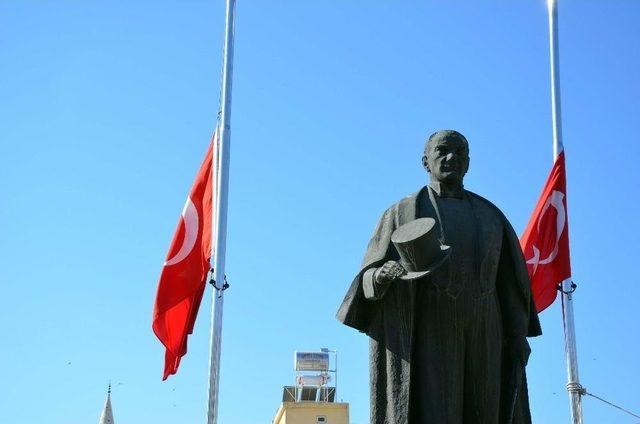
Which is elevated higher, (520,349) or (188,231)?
(188,231)

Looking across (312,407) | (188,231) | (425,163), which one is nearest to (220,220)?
(188,231)

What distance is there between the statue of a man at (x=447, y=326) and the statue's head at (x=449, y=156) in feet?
0.83

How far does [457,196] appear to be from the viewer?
883 cm

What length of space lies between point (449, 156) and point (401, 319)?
52.4 inches

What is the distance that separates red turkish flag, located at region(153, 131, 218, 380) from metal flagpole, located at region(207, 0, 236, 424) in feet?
0.89

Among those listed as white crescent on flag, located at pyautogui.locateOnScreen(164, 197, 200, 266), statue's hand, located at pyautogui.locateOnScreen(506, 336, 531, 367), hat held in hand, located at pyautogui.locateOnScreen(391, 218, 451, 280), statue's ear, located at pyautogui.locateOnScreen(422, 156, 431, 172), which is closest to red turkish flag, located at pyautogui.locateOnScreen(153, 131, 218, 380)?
white crescent on flag, located at pyautogui.locateOnScreen(164, 197, 200, 266)

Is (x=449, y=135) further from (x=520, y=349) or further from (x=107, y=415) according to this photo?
(x=107, y=415)

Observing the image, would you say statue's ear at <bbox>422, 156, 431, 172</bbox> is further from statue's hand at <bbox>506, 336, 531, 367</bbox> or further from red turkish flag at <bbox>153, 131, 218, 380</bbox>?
red turkish flag at <bbox>153, 131, 218, 380</bbox>

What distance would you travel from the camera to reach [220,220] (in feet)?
69.7

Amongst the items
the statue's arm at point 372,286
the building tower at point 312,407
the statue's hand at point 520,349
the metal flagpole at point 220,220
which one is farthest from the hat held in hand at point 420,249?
the building tower at point 312,407

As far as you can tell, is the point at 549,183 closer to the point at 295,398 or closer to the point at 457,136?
the point at 457,136

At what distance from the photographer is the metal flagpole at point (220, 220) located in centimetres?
2019

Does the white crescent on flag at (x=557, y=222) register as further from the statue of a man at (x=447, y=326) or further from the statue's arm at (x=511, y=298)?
the statue of a man at (x=447, y=326)

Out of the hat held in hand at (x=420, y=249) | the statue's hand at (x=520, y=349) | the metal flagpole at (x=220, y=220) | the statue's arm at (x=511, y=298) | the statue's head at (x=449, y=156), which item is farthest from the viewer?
the metal flagpole at (x=220, y=220)
